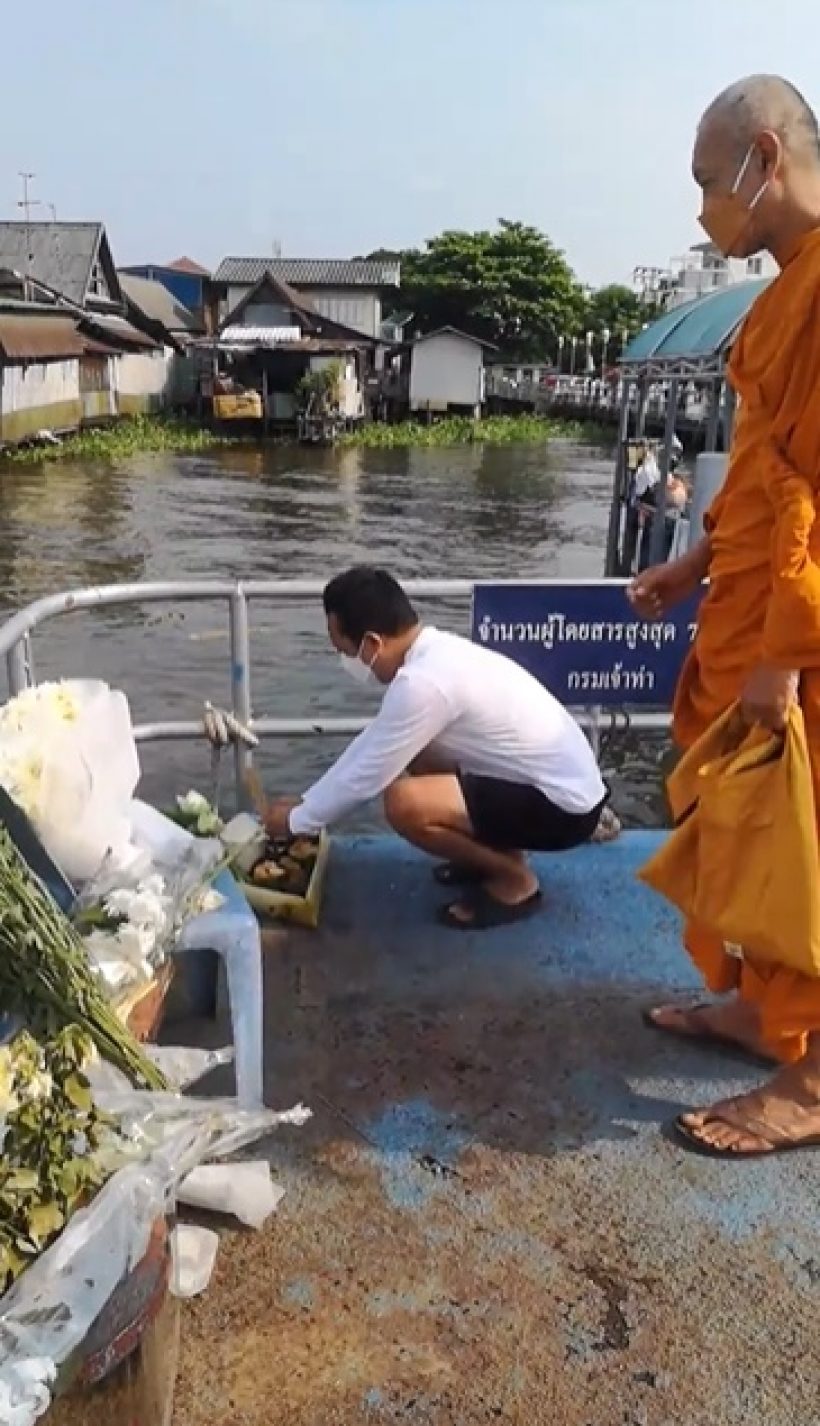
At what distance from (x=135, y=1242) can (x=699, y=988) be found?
197 cm

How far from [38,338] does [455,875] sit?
1022 inches

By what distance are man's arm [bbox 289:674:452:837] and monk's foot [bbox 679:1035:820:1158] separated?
43.2 inches

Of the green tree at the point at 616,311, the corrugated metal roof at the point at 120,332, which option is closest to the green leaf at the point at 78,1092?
the corrugated metal roof at the point at 120,332

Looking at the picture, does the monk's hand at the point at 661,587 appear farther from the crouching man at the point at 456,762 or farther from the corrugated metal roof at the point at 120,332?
the corrugated metal roof at the point at 120,332

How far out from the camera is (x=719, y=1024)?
2.90m

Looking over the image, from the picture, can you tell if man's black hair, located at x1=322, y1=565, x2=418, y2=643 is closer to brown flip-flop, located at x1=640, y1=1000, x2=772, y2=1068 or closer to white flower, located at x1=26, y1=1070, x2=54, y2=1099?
brown flip-flop, located at x1=640, y1=1000, x2=772, y2=1068

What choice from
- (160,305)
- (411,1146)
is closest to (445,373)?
(160,305)

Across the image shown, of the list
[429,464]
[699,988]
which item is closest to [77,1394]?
[699,988]

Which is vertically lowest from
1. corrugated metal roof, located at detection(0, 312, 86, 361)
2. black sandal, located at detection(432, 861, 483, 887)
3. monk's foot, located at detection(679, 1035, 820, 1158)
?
monk's foot, located at detection(679, 1035, 820, 1158)

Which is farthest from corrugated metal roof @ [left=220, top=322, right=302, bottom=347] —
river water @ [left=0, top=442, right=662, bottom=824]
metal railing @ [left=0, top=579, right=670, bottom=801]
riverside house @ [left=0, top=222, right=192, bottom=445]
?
metal railing @ [left=0, top=579, right=670, bottom=801]

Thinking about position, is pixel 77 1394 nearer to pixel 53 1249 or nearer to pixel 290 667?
pixel 53 1249

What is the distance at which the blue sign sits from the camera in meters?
3.85

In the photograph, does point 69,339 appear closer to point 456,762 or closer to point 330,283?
point 330,283

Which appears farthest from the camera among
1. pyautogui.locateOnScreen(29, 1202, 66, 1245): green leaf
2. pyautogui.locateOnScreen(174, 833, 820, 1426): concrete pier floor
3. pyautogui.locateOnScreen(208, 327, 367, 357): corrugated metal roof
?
pyautogui.locateOnScreen(208, 327, 367, 357): corrugated metal roof
